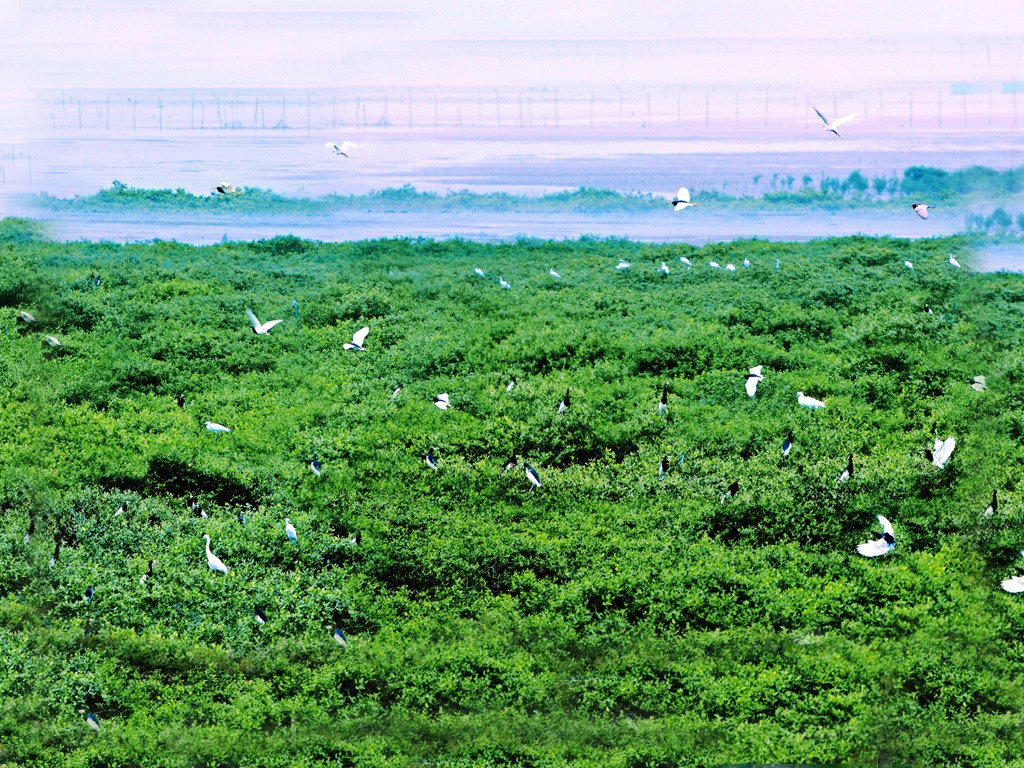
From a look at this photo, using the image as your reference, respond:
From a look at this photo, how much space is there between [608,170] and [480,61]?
0.91m

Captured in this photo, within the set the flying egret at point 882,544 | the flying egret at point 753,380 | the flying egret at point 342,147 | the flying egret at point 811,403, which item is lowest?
the flying egret at point 882,544

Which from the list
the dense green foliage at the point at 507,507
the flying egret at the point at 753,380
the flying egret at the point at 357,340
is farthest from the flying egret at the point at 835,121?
the flying egret at the point at 357,340

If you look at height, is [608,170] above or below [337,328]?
above

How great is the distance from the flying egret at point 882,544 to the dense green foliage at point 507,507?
0.07 m

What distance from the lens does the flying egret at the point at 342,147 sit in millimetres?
5656

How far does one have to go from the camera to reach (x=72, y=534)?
477 cm

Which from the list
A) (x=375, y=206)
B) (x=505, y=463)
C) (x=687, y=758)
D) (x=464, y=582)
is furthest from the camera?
(x=375, y=206)

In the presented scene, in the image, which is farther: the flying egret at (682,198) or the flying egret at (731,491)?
the flying egret at (682,198)

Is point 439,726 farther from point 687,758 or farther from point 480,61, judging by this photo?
point 480,61

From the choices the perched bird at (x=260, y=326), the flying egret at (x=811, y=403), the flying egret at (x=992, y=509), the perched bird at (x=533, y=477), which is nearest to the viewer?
the flying egret at (x=992, y=509)

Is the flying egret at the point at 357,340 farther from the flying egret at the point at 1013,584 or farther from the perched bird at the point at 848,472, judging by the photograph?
the flying egret at the point at 1013,584

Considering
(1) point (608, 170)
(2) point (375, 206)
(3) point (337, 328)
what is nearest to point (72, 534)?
(3) point (337, 328)

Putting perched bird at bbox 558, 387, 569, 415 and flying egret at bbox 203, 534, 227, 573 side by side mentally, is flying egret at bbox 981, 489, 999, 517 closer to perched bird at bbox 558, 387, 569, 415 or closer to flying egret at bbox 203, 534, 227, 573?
perched bird at bbox 558, 387, 569, 415

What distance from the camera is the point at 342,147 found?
5656mm
